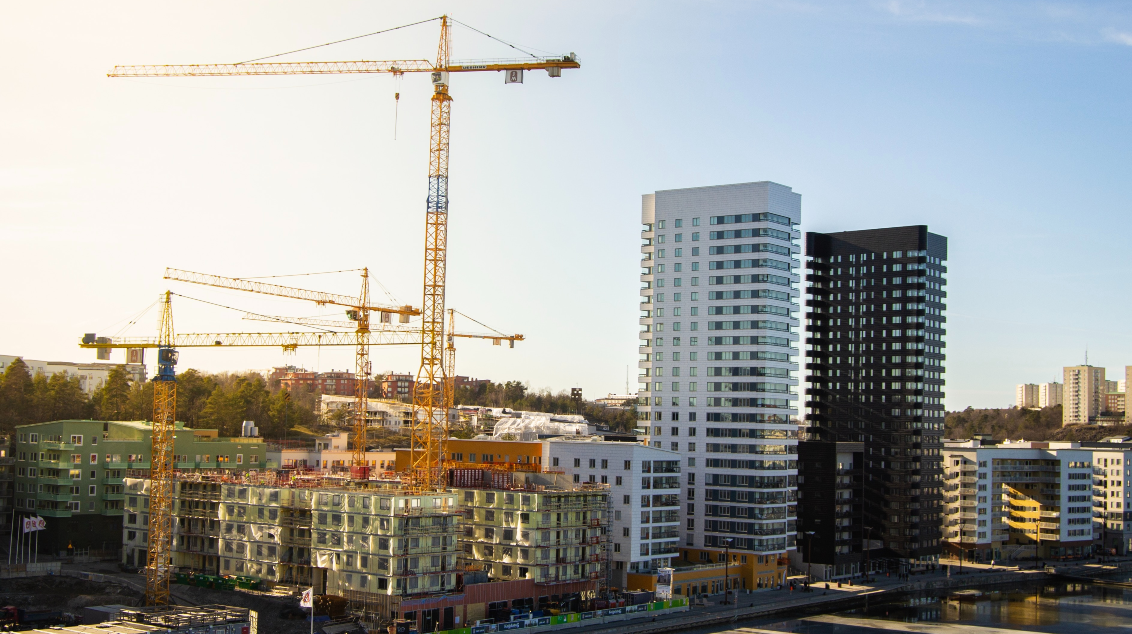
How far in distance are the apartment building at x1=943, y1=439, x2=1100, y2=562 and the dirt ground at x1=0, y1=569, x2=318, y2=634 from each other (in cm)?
10174

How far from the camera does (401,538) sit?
79812 millimetres

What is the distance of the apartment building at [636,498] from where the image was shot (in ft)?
328

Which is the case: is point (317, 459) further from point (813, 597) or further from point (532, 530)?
point (813, 597)

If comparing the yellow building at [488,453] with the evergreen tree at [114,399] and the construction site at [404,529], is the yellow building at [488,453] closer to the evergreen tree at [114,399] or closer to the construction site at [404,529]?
the construction site at [404,529]

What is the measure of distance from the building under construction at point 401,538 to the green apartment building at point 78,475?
897 centimetres

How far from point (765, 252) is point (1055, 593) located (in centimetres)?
5343

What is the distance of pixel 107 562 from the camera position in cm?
10712

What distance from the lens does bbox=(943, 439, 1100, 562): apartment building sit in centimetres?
14900

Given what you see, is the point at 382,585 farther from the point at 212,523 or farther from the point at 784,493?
the point at 784,493

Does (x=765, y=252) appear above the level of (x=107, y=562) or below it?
above

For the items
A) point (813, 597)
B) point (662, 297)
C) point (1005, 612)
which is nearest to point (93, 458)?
point (662, 297)

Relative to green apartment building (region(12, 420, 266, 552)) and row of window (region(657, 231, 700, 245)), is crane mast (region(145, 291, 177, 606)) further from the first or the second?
row of window (region(657, 231, 700, 245))

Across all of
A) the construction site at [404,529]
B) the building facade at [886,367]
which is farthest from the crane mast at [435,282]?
the building facade at [886,367]

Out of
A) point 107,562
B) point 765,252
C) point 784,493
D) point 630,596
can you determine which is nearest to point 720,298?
point 765,252
